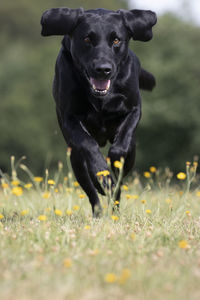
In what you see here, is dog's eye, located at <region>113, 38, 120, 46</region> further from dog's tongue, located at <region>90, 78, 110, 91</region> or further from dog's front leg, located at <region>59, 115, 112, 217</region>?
dog's front leg, located at <region>59, 115, 112, 217</region>

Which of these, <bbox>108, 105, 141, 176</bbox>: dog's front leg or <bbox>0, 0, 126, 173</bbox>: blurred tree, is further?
<bbox>0, 0, 126, 173</bbox>: blurred tree

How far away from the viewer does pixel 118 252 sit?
2.48 meters

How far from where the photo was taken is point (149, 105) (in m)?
24.0

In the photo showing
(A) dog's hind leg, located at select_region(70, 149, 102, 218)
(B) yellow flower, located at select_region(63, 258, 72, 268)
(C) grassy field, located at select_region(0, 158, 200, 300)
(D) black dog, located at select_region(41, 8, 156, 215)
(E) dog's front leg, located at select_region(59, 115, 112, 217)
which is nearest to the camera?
(C) grassy field, located at select_region(0, 158, 200, 300)

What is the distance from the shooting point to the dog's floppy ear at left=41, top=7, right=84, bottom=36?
3.98m

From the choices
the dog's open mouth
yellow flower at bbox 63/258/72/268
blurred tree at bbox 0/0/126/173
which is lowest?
blurred tree at bbox 0/0/126/173

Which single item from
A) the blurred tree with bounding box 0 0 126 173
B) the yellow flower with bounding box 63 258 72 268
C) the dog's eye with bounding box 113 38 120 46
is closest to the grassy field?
the yellow flower with bounding box 63 258 72 268

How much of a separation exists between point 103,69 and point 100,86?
17 cm

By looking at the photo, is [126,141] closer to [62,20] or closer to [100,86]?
[100,86]

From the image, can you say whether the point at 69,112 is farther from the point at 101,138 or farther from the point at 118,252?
the point at 118,252

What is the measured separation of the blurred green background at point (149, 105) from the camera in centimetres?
2361

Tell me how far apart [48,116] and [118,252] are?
25.2 meters

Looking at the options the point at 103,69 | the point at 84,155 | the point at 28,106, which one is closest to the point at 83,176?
the point at 84,155

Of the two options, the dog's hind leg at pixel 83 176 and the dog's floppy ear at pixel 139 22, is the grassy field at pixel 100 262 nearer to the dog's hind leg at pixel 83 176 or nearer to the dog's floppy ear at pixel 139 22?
the dog's hind leg at pixel 83 176
